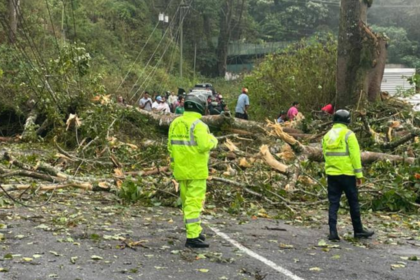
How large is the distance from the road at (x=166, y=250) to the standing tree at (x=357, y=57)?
8.50m

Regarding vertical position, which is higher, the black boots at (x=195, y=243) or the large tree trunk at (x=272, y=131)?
the large tree trunk at (x=272, y=131)

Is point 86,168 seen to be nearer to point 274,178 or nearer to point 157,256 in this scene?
point 274,178

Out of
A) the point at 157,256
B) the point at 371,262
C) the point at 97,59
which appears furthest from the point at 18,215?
the point at 97,59

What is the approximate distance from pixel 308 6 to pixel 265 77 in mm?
38470

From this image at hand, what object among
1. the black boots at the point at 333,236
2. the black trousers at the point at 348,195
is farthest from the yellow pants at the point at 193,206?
the black trousers at the point at 348,195

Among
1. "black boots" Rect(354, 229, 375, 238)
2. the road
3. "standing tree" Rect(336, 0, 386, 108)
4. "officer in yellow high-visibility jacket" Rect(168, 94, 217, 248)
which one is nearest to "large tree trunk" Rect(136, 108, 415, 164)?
"standing tree" Rect(336, 0, 386, 108)

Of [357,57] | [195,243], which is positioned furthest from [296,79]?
[195,243]

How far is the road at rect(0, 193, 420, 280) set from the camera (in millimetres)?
4996

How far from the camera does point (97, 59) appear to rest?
107 ft

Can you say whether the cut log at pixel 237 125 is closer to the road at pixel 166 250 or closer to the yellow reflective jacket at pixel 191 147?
the road at pixel 166 250

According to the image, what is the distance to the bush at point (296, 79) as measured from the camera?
17.5 meters

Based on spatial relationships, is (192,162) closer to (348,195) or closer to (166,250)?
(166,250)

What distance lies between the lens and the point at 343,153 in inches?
276

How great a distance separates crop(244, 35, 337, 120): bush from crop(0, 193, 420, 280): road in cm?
1053
